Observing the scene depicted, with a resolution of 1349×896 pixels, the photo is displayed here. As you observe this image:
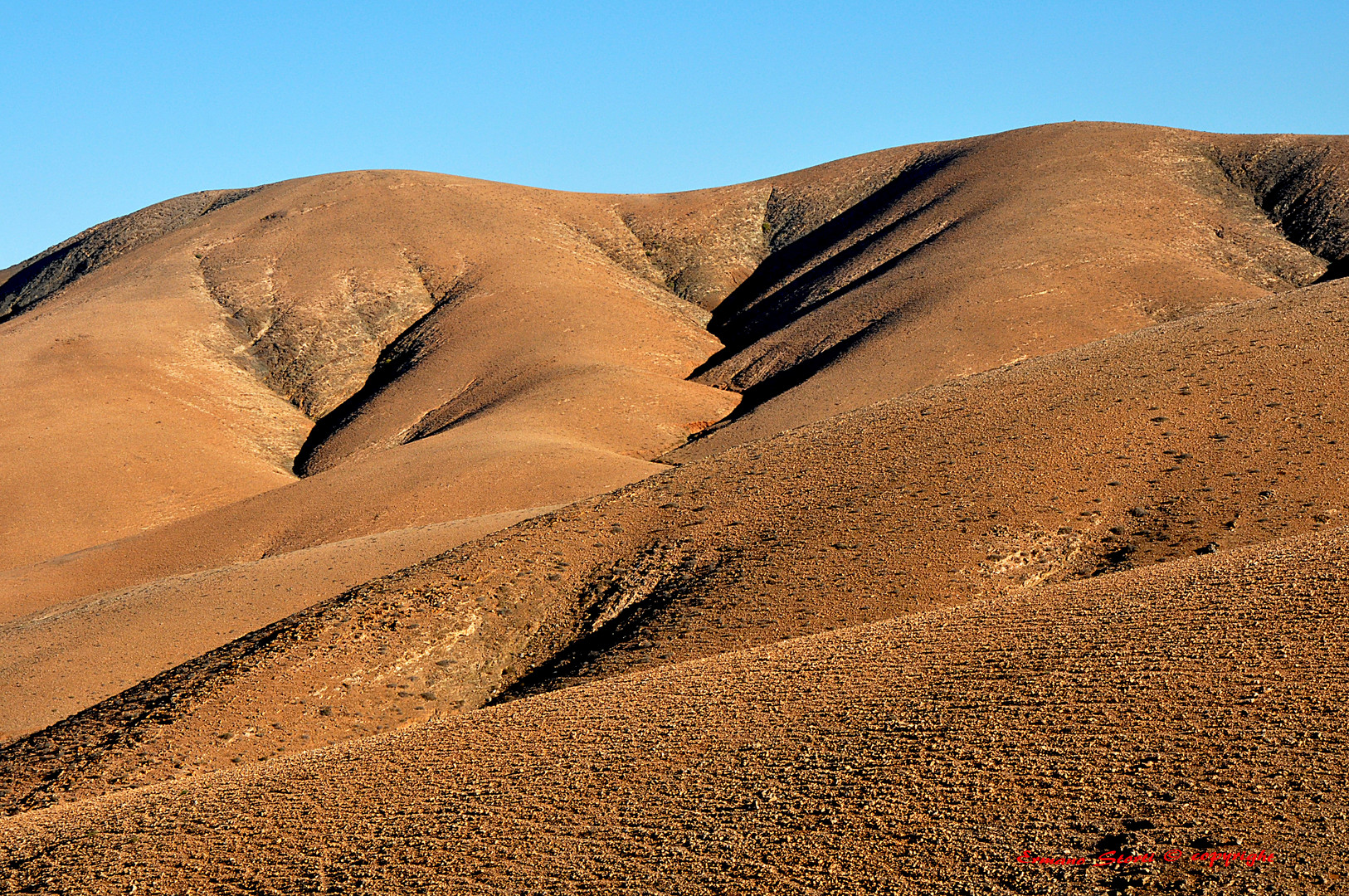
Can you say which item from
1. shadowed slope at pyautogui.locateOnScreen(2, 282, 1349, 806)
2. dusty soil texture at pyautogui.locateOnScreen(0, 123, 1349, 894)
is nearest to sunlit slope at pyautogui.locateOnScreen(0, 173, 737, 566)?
dusty soil texture at pyautogui.locateOnScreen(0, 123, 1349, 894)

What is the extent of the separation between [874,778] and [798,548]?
11.4m

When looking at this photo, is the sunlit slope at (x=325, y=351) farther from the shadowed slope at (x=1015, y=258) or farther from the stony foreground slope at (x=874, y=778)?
the stony foreground slope at (x=874, y=778)

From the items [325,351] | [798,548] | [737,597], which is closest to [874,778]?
[737,597]

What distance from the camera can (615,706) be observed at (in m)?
15.8

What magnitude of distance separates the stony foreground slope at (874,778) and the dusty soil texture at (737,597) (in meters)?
0.06

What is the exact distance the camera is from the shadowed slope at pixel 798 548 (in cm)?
2028

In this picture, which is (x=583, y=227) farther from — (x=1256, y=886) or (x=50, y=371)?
(x=1256, y=886)

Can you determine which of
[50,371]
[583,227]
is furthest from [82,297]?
[583,227]

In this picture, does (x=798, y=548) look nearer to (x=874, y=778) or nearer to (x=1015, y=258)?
(x=874, y=778)

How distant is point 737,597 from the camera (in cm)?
2180

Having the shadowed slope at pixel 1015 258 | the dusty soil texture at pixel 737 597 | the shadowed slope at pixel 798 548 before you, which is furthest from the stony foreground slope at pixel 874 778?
the shadowed slope at pixel 1015 258

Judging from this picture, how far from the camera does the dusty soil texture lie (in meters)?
11.3

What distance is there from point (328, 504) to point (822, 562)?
23.8 m

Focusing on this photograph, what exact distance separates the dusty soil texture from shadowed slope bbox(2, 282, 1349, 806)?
4.0 inches
